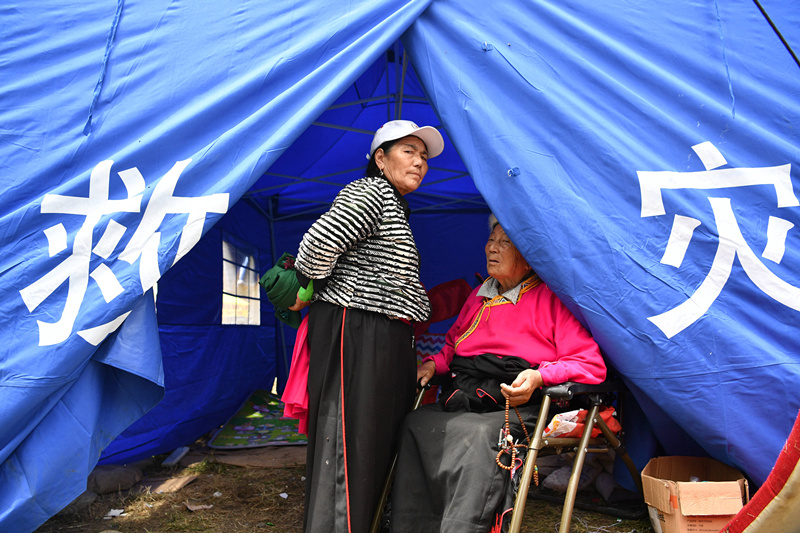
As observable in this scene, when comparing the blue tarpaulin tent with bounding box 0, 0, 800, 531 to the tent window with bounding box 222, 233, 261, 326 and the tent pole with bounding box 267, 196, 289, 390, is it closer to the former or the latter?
the tent window with bounding box 222, 233, 261, 326

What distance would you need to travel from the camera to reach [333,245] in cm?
200

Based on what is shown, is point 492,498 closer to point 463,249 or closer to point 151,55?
point 151,55

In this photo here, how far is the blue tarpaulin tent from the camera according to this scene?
73.9 inches

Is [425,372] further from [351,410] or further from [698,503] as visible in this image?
[698,503]

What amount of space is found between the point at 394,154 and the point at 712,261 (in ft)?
4.40

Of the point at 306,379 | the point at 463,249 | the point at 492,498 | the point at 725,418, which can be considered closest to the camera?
the point at 492,498

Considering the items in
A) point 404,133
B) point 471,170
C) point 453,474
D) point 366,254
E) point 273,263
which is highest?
point 404,133

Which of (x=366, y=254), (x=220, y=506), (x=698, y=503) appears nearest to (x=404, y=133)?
(x=366, y=254)

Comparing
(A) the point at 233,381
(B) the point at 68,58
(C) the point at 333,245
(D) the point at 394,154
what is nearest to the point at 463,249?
(A) the point at 233,381

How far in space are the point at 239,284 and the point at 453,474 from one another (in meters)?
Result: 3.50

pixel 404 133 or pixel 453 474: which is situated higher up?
pixel 404 133

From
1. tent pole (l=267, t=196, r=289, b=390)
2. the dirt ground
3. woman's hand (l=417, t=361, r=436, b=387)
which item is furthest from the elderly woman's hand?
tent pole (l=267, t=196, r=289, b=390)

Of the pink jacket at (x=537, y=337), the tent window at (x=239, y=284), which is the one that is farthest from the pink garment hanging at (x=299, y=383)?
the tent window at (x=239, y=284)

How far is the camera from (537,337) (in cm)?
226
